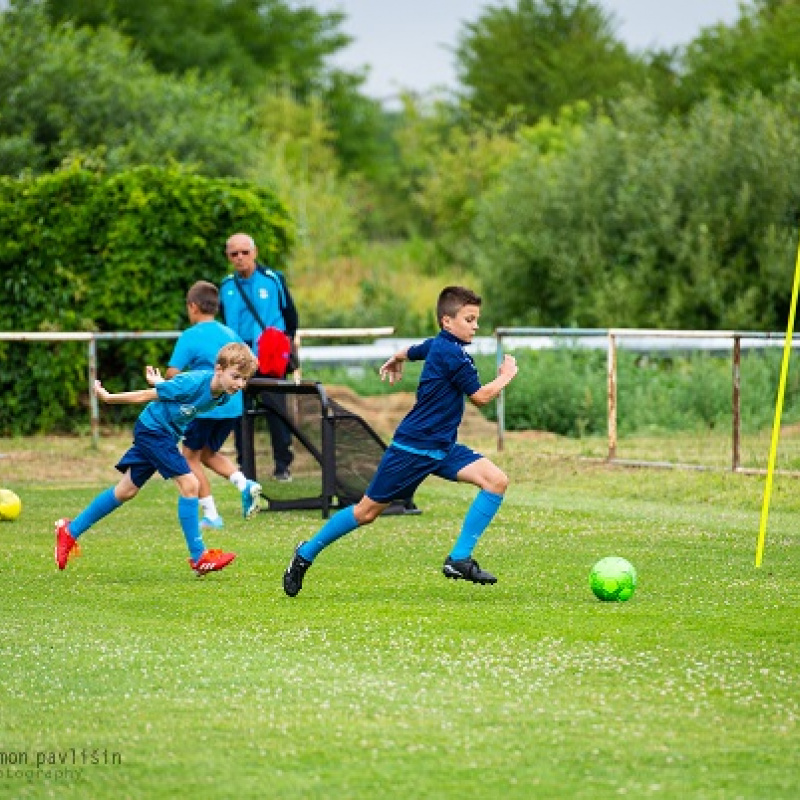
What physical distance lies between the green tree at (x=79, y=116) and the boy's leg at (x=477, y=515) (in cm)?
1699

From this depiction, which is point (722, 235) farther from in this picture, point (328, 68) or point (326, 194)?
point (328, 68)

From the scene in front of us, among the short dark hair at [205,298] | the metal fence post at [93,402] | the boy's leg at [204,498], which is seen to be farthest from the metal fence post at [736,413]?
the metal fence post at [93,402]

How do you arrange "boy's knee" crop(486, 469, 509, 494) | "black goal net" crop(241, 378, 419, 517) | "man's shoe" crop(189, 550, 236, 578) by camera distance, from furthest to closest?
"black goal net" crop(241, 378, 419, 517) → "man's shoe" crop(189, 550, 236, 578) → "boy's knee" crop(486, 469, 509, 494)

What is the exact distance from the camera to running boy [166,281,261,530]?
493 inches

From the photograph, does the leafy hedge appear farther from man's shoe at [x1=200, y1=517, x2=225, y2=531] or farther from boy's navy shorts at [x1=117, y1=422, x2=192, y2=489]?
boy's navy shorts at [x1=117, y1=422, x2=192, y2=489]

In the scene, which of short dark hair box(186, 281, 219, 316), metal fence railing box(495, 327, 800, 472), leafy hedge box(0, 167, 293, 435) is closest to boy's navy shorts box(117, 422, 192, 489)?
short dark hair box(186, 281, 219, 316)

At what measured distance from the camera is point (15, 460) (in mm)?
18734

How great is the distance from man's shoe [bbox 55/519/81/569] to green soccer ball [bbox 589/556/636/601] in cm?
345

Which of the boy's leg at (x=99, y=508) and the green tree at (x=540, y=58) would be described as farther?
the green tree at (x=540, y=58)

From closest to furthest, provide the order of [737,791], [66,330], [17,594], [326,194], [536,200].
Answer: [737,791] → [17,594] → [66,330] → [536,200] → [326,194]

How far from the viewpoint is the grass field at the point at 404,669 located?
20.2ft

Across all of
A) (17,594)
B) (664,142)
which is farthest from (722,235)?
(17,594)

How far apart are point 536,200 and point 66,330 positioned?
12.6 m

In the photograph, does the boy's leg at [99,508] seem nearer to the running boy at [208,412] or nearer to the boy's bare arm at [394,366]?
the running boy at [208,412]
